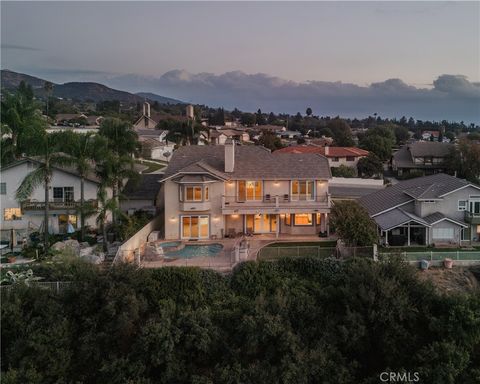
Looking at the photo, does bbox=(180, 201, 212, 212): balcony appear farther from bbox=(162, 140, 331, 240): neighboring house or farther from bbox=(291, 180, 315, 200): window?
bbox=(291, 180, 315, 200): window

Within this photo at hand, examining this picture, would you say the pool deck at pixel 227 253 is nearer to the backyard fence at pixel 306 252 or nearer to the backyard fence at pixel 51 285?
the backyard fence at pixel 306 252

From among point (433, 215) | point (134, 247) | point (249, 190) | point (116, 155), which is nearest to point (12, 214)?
point (116, 155)

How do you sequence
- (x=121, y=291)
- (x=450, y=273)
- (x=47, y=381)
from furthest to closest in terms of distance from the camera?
(x=450, y=273), (x=121, y=291), (x=47, y=381)

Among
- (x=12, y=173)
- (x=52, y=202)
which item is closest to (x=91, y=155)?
(x=52, y=202)

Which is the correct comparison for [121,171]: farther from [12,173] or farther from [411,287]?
[411,287]

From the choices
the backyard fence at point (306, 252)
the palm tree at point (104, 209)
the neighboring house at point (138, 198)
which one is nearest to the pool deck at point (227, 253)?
the backyard fence at point (306, 252)

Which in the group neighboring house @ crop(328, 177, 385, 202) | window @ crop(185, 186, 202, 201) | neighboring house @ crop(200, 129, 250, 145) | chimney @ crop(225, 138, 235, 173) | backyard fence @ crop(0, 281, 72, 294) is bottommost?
backyard fence @ crop(0, 281, 72, 294)

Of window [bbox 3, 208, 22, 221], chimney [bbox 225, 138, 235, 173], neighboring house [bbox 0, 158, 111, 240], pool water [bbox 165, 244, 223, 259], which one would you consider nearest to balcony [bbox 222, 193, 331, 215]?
chimney [bbox 225, 138, 235, 173]
